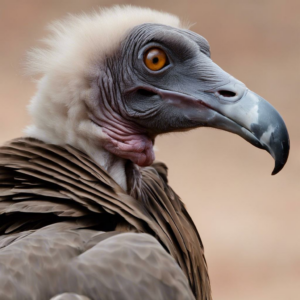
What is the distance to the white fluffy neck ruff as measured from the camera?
2381 millimetres

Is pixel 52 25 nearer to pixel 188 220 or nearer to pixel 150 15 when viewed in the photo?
pixel 150 15

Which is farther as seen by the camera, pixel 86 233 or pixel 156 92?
pixel 156 92

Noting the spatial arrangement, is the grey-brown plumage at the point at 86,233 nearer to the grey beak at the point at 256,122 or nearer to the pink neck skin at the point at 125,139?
the pink neck skin at the point at 125,139

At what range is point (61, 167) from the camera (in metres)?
2.29

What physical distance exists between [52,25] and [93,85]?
38 centimetres

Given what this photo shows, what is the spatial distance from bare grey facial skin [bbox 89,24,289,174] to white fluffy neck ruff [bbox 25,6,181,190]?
47mm

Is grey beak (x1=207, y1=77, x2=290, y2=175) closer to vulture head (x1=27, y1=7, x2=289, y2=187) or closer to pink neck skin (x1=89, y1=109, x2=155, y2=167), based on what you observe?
vulture head (x1=27, y1=7, x2=289, y2=187)

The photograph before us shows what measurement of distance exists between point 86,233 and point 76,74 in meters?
0.63

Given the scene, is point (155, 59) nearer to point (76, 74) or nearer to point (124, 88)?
point (124, 88)

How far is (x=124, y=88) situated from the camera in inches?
101

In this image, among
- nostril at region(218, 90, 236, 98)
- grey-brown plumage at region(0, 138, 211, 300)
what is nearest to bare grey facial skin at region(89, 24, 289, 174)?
nostril at region(218, 90, 236, 98)

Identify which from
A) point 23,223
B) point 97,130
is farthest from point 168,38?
point 23,223

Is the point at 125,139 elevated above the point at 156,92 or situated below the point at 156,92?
below

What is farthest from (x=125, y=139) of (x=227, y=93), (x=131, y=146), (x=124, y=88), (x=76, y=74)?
(x=227, y=93)
